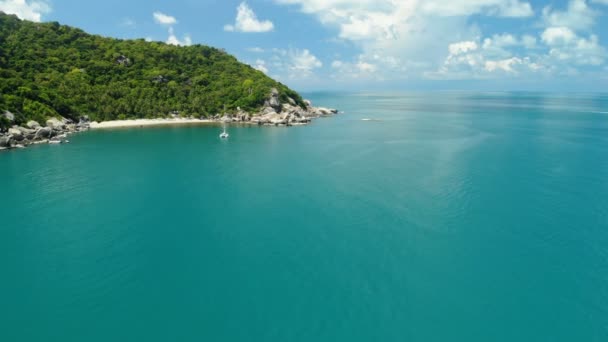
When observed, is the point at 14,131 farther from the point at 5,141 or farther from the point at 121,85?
the point at 121,85

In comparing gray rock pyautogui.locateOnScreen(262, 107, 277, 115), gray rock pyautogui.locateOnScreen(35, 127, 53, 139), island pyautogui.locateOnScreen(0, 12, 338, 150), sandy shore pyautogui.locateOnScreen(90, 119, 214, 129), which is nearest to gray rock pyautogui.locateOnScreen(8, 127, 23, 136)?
gray rock pyautogui.locateOnScreen(35, 127, 53, 139)

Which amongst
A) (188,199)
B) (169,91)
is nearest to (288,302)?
(188,199)

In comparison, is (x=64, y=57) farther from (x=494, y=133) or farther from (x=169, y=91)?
(x=494, y=133)

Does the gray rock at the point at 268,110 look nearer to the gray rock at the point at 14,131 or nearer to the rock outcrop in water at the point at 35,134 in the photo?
the rock outcrop in water at the point at 35,134

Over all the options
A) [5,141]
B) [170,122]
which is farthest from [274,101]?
[5,141]

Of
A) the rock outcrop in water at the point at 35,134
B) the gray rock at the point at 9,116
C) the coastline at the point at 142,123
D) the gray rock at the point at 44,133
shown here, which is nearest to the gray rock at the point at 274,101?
the coastline at the point at 142,123
